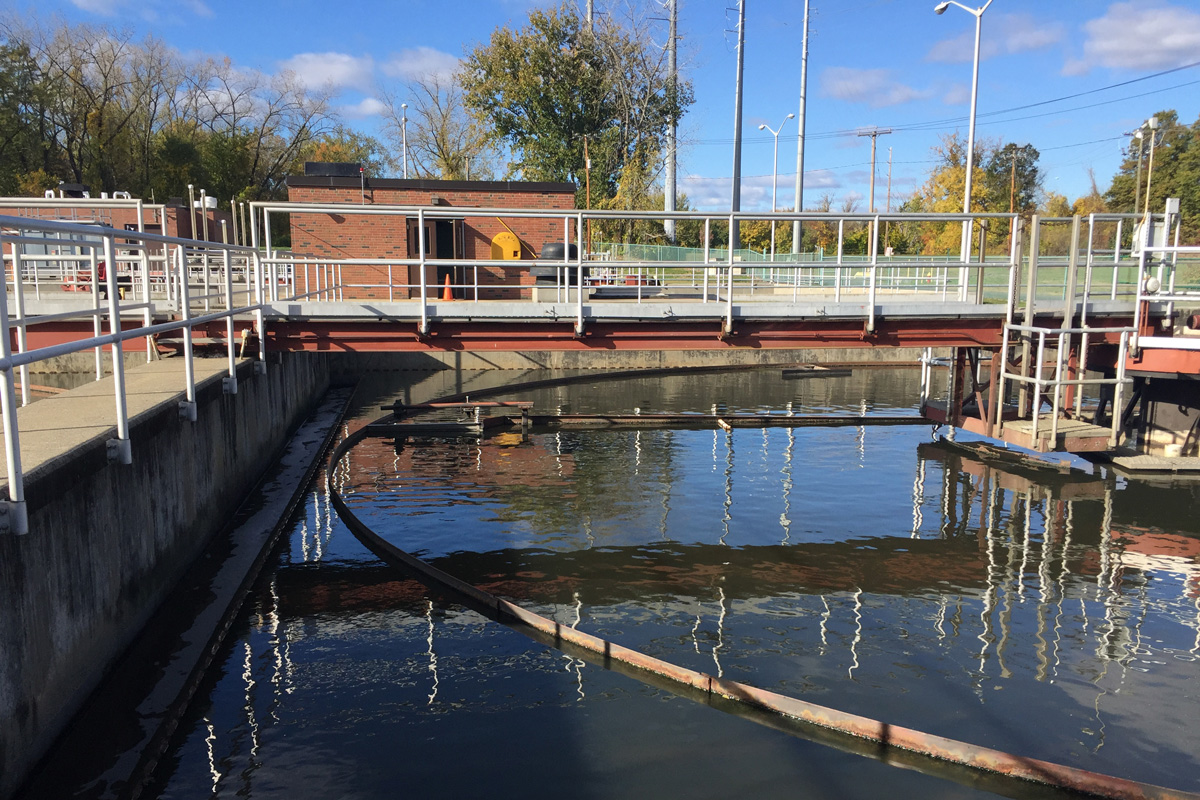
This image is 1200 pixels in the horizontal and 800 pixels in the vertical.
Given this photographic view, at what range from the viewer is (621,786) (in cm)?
541

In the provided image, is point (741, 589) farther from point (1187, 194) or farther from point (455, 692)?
point (1187, 194)

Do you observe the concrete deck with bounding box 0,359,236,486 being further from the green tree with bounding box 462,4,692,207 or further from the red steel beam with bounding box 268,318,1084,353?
the green tree with bounding box 462,4,692,207

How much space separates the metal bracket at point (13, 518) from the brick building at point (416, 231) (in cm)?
1892

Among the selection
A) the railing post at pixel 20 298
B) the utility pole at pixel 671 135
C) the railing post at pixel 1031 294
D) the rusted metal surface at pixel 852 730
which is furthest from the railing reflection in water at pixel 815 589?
the utility pole at pixel 671 135

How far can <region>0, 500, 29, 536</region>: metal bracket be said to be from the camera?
4.36 metres

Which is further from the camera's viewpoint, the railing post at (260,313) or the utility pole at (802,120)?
the utility pole at (802,120)

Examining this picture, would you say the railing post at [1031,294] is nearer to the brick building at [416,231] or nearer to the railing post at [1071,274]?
the railing post at [1071,274]

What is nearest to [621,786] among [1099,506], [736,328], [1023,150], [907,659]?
[907,659]

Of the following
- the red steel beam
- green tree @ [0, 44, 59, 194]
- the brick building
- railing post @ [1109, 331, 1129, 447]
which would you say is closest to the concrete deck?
the red steel beam

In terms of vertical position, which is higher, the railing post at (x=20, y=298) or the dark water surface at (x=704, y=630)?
the railing post at (x=20, y=298)

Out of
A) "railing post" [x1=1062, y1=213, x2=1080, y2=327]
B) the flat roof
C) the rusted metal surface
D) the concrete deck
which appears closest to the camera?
the concrete deck

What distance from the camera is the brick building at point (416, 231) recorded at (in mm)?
23891

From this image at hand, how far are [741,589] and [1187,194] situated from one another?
2301 inches

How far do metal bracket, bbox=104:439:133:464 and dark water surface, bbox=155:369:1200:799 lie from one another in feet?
6.47
